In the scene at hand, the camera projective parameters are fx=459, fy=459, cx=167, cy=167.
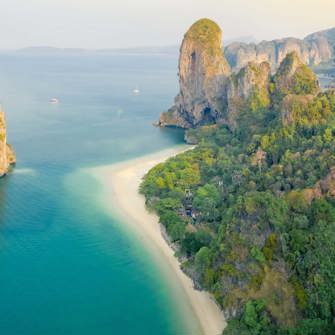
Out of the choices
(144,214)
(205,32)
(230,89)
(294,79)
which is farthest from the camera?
(205,32)

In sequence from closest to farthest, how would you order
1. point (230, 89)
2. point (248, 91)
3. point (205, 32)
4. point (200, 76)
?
point (248, 91)
point (230, 89)
point (200, 76)
point (205, 32)

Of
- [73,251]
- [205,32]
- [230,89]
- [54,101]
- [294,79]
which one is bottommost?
[73,251]

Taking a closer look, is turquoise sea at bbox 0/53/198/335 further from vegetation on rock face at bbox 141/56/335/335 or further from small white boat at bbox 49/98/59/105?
small white boat at bbox 49/98/59/105

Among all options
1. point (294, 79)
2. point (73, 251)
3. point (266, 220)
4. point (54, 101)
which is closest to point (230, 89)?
point (294, 79)

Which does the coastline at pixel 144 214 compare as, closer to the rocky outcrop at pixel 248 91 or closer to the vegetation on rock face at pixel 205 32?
the rocky outcrop at pixel 248 91

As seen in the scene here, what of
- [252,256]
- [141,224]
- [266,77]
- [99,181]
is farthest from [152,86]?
[252,256]

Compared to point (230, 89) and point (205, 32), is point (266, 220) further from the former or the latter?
point (205, 32)

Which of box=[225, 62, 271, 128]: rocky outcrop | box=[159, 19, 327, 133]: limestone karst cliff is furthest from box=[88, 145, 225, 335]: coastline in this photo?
box=[159, 19, 327, 133]: limestone karst cliff
